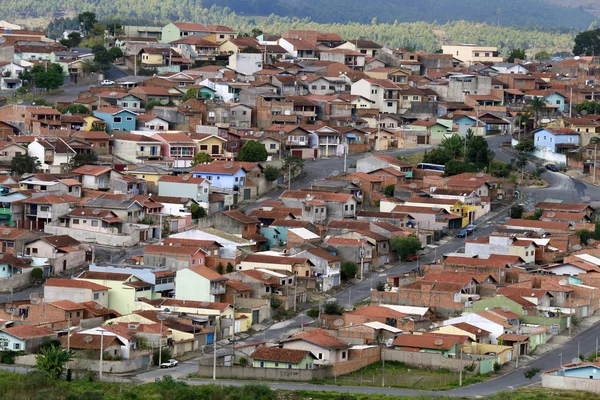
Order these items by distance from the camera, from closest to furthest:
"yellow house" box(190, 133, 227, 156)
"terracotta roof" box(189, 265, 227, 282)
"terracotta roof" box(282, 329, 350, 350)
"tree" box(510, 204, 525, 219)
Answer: "terracotta roof" box(282, 329, 350, 350)
"terracotta roof" box(189, 265, 227, 282)
"tree" box(510, 204, 525, 219)
"yellow house" box(190, 133, 227, 156)

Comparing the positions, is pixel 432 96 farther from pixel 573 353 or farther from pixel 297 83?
pixel 573 353

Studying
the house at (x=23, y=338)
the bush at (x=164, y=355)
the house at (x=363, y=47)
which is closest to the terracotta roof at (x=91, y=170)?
the house at (x=23, y=338)

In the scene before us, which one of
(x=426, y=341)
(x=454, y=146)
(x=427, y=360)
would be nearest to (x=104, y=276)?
(x=426, y=341)

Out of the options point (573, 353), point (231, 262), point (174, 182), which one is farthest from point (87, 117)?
point (573, 353)

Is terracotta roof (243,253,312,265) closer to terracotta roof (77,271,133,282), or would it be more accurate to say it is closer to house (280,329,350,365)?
terracotta roof (77,271,133,282)

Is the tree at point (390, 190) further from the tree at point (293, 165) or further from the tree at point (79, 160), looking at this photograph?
the tree at point (79, 160)

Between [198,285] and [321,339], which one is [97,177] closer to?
[198,285]

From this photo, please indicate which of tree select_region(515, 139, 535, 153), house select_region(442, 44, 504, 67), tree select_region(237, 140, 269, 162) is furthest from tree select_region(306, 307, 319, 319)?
house select_region(442, 44, 504, 67)
